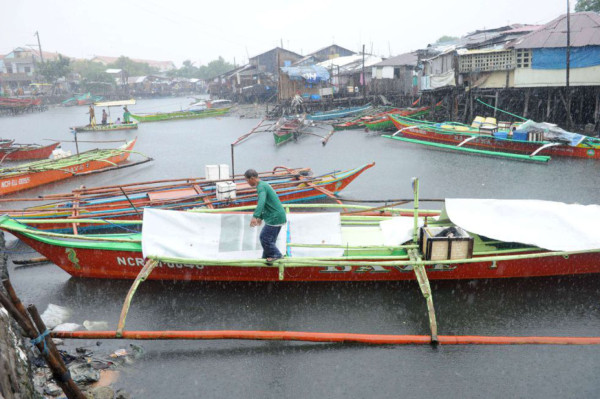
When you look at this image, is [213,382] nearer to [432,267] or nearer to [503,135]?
[432,267]

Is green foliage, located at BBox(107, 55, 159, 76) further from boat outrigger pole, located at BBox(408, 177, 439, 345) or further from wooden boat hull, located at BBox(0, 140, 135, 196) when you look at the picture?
boat outrigger pole, located at BBox(408, 177, 439, 345)

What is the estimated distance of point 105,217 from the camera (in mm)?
9922

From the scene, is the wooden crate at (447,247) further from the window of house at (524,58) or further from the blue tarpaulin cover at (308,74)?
the blue tarpaulin cover at (308,74)

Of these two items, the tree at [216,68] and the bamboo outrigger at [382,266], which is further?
the tree at [216,68]

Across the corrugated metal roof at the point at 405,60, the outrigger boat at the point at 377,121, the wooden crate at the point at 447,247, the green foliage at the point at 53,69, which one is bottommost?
the wooden crate at the point at 447,247

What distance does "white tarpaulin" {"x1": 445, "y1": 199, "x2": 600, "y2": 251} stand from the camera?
680 centimetres

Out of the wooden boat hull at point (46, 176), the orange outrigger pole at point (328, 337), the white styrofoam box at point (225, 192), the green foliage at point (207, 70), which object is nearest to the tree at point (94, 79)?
the green foliage at point (207, 70)

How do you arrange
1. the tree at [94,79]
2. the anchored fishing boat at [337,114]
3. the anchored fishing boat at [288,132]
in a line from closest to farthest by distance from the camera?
1. the anchored fishing boat at [288,132]
2. the anchored fishing boat at [337,114]
3. the tree at [94,79]

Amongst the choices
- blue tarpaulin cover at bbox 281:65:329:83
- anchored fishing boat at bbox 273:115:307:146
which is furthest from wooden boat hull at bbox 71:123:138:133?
blue tarpaulin cover at bbox 281:65:329:83

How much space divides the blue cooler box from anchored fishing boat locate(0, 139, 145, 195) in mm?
17287

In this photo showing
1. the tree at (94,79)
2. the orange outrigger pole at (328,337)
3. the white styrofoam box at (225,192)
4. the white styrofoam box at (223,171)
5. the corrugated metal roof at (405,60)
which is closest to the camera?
the orange outrigger pole at (328,337)

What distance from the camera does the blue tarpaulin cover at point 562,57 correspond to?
20.9 metres

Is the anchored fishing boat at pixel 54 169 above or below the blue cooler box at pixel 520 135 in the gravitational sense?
below

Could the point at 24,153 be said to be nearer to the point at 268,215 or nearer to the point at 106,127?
the point at 106,127
